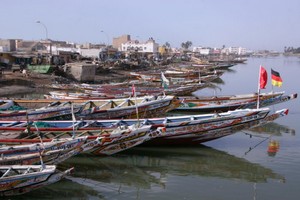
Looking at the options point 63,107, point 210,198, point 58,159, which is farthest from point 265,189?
point 63,107

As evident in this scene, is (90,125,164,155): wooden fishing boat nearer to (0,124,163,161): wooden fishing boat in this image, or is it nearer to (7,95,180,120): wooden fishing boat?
(0,124,163,161): wooden fishing boat

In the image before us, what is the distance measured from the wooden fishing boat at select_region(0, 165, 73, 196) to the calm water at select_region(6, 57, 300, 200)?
2.20 ft

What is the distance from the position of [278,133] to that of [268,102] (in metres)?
5.27

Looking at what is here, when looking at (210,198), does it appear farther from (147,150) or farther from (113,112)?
(113,112)

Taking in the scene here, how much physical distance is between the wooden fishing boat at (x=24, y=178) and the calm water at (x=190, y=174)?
0.67 m

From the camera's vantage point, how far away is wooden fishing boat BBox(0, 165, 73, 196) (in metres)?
8.45

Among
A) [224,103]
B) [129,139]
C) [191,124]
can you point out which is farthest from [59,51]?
[129,139]

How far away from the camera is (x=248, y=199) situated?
998 centimetres

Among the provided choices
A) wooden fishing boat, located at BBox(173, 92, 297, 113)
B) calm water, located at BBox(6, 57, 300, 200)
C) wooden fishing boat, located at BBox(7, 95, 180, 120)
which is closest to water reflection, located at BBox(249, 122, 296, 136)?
→ calm water, located at BBox(6, 57, 300, 200)

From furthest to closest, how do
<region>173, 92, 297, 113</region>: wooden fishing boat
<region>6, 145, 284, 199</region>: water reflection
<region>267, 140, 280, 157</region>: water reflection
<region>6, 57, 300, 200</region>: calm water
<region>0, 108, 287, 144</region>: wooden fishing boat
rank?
<region>173, 92, 297, 113</region>: wooden fishing boat < <region>267, 140, 280, 157</region>: water reflection < <region>0, 108, 287, 144</region>: wooden fishing boat < <region>6, 145, 284, 199</region>: water reflection < <region>6, 57, 300, 200</region>: calm water

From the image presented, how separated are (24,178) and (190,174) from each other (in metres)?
5.35

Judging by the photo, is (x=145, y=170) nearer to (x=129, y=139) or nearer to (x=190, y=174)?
(x=129, y=139)

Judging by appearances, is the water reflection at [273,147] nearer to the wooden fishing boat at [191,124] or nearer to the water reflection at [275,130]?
the wooden fishing boat at [191,124]

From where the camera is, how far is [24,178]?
27.9 ft
